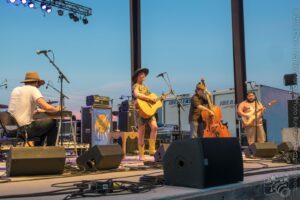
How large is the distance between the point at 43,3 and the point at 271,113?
23.4 feet

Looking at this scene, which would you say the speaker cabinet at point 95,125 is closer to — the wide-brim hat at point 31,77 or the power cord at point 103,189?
the wide-brim hat at point 31,77

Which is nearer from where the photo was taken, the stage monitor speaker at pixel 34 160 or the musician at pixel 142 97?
the stage monitor speaker at pixel 34 160

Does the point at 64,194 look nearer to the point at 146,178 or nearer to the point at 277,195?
the point at 146,178

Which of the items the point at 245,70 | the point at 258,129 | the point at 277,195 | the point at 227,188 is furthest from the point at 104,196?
the point at 245,70

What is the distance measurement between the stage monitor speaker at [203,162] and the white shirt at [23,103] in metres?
2.00

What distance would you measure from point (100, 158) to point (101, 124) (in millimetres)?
5088

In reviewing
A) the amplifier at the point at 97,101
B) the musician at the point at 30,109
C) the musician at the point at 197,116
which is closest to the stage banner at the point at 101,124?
the amplifier at the point at 97,101

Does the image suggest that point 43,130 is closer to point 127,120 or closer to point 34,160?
point 34,160

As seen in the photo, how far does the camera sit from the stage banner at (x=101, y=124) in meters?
9.48

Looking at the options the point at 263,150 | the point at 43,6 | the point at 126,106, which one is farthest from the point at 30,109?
the point at 43,6

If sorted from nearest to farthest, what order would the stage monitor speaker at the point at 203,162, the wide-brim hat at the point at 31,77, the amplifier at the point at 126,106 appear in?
1. the stage monitor speaker at the point at 203,162
2. the wide-brim hat at the point at 31,77
3. the amplifier at the point at 126,106

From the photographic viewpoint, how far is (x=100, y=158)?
4.55m

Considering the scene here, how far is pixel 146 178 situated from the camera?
11.3 ft

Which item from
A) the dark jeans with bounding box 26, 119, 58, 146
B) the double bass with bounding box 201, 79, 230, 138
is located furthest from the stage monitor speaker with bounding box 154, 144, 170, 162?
the double bass with bounding box 201, 79, 230, 138
